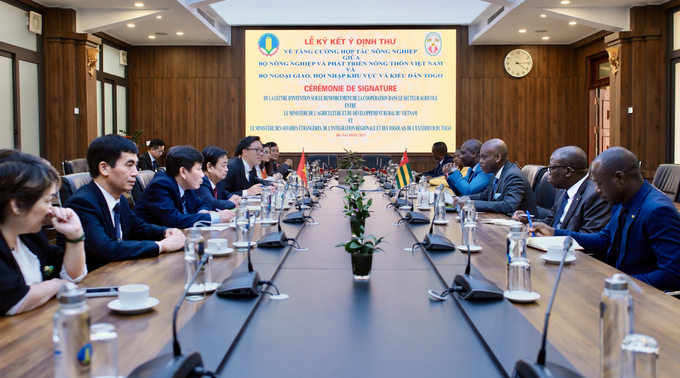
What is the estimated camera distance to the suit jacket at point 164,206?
316 cm

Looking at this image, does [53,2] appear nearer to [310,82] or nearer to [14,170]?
[310,82]

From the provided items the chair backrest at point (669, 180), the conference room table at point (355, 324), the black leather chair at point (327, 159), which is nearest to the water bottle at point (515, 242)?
the conference room table at point (355, 324)

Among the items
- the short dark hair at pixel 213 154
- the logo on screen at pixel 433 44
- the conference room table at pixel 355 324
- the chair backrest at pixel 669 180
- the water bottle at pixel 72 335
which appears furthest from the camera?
the logo on screen at pixel 433 44

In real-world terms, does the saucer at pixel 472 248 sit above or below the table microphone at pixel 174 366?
below

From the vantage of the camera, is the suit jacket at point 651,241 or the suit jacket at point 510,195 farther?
the suit jacket at point 510,195

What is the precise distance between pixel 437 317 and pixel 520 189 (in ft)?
9.31

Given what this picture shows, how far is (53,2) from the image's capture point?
761 centimetres

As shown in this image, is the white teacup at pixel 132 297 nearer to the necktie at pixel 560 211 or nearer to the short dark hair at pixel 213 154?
the necktie at pixel 560 211

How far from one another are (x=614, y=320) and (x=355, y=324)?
0.63 meters

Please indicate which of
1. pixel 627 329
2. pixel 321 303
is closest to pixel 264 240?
pixel 321 303

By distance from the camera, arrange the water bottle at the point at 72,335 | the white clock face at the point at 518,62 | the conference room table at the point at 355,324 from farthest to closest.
Result: the white clock face at the point at 518,62 → the conference room table at the point at 355,324 → the water bottle at the point at 72,335

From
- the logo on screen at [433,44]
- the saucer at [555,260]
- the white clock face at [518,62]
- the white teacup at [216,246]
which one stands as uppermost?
the logo on screen at [433,44]

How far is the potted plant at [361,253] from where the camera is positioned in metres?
1.81

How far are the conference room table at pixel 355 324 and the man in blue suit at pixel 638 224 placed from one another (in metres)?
0.30
